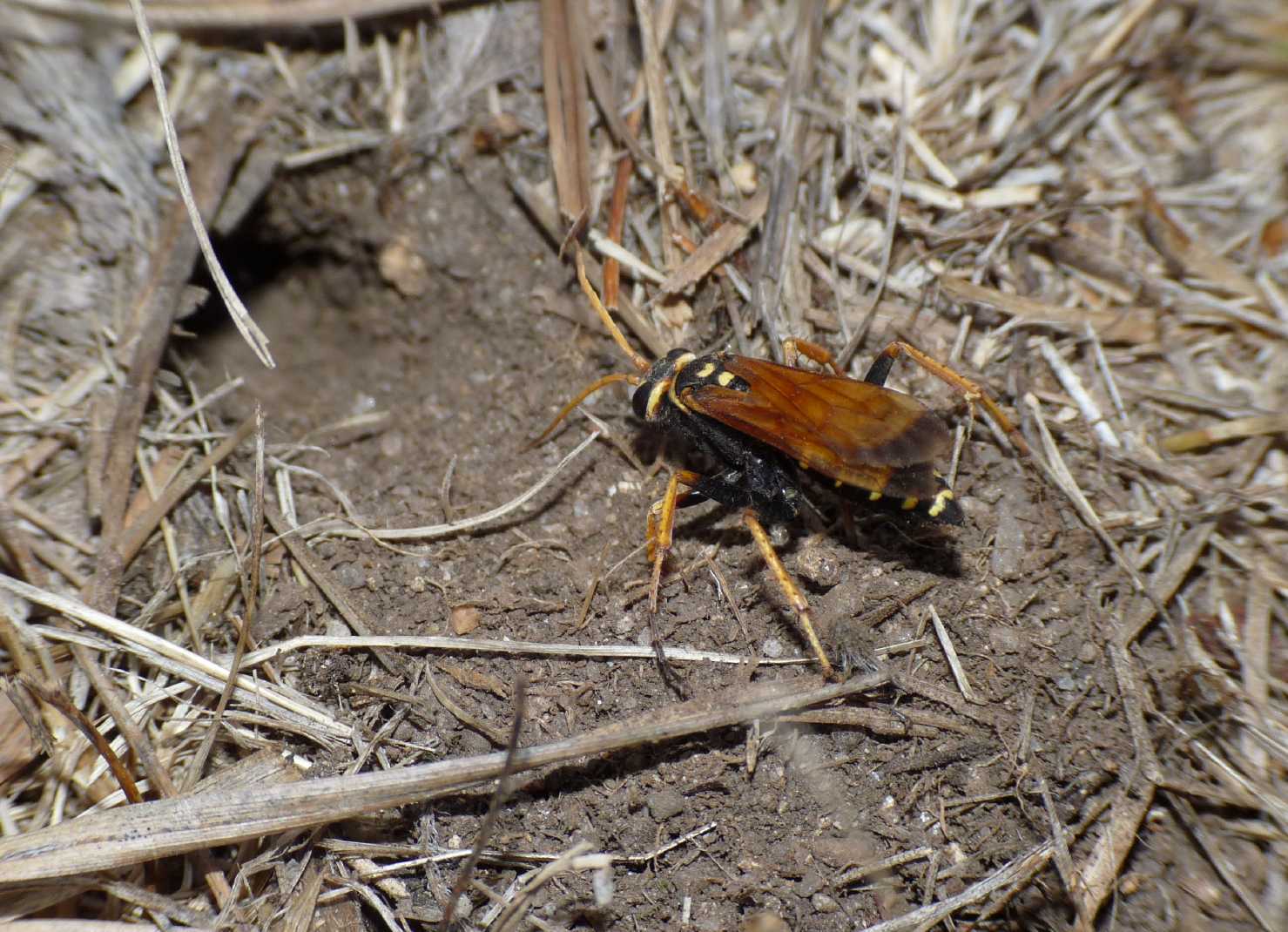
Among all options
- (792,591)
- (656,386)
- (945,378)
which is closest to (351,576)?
(656,386)

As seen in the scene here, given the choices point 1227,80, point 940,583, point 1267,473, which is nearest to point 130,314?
point 940,583

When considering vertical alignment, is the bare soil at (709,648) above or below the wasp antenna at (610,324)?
below

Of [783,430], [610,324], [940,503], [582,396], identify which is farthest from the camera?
[610,324]

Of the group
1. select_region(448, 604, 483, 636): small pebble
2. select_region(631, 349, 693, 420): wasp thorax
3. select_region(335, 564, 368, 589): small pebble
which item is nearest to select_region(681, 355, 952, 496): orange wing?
select_region(631, 349, 693, 420): wasp thorax

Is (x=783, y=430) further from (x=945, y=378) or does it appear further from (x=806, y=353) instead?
(x=945, y=378)

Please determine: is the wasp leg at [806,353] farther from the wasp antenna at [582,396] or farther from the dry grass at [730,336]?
the wasp antenna at [582,396]

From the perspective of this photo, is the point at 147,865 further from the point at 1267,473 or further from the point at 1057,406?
the point at 1267,473

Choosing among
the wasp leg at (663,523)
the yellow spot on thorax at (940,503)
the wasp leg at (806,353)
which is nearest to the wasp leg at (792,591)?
the wasp leg at (663,523)
